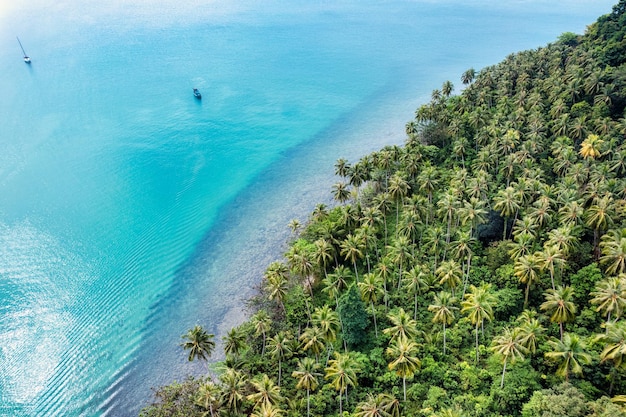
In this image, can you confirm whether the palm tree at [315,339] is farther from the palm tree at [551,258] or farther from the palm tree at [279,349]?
the palm tree at [551,258]

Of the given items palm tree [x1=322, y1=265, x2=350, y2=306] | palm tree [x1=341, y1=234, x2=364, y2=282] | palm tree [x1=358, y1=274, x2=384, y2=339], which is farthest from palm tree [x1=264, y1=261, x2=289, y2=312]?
palm tree [x1=358, y1=274, x2=384, y2=339]

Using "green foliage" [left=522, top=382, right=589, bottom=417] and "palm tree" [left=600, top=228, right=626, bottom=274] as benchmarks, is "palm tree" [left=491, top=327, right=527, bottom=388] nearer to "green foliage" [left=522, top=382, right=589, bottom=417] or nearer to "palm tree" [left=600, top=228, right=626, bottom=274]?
"green foliage" [left=522, top=382, right=589, bottom=417]

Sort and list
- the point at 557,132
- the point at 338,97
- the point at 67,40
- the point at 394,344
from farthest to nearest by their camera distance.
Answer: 1. the point at 67,40
2. the point at 338,97
3. the point at 557,132
4. the point at 394,344

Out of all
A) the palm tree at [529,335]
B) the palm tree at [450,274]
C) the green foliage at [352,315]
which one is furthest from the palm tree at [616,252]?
the green foliage at [352,315]

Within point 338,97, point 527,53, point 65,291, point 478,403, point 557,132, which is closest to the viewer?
point 478,403

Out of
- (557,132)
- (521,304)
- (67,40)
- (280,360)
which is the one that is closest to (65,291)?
(280,360)

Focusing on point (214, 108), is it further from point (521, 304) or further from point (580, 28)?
point (580, 28)

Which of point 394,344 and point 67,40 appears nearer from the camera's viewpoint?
point 394,344

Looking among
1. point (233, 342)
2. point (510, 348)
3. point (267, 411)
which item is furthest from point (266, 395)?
point (510, 348)
